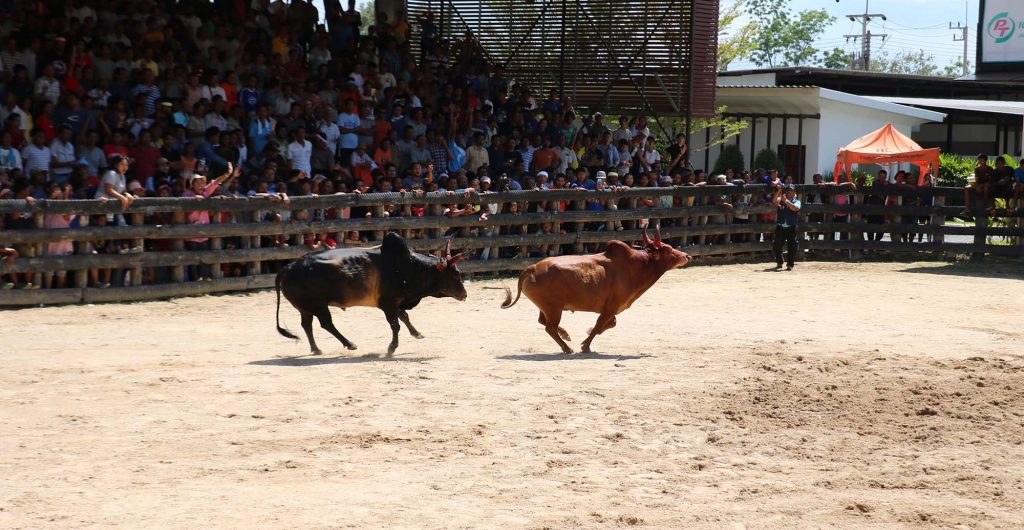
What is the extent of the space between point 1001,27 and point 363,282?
55.3 ft

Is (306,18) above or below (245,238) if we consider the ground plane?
above

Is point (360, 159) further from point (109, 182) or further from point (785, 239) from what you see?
point (785, 239)

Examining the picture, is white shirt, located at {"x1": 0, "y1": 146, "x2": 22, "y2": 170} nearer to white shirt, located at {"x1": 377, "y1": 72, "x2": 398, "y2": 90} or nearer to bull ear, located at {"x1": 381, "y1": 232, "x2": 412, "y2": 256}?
bull ear, located at {"x1": 381, "y1": 232, "x2": 412, "y2": 256}

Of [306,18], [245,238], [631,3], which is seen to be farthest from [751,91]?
[245,238]

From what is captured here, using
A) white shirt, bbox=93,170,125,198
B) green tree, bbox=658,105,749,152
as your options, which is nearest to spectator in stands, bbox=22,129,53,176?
white shirt, bbox=93,170,125,198

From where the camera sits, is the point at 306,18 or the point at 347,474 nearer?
the point at 347,474

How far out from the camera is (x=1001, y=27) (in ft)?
76.9

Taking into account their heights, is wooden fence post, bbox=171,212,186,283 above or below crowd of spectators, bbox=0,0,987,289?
below

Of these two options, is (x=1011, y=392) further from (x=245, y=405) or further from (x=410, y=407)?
(x=245, y=405)

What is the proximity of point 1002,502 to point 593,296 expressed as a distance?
503 centimetres

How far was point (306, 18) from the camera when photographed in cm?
2112

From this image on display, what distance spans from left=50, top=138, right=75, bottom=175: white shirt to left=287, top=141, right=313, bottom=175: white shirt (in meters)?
3.05

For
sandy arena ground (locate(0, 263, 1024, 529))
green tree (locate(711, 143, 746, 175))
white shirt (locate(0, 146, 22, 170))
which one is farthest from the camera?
green tree (locate(711, 143, 746, 175))

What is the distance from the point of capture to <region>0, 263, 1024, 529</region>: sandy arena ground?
6.73 metres
